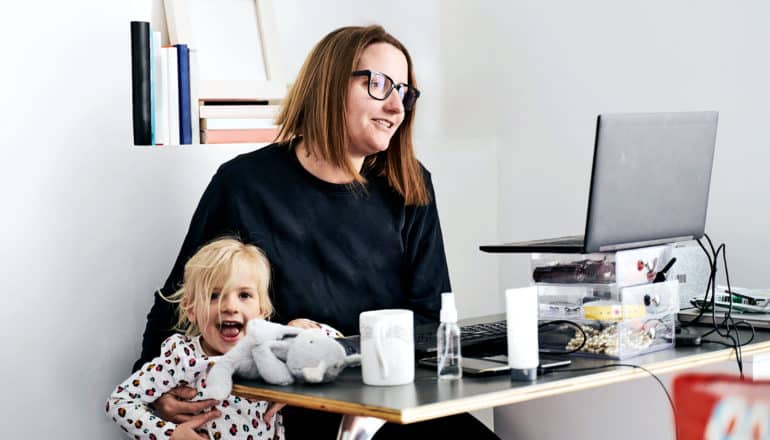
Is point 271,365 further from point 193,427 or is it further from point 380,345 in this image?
point 193,427

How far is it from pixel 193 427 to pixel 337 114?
2.46 ft

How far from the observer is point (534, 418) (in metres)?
2.73

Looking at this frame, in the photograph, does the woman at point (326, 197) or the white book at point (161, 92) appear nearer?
the woman at point (326, 197)

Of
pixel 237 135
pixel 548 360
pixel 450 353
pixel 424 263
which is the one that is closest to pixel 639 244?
pixel 548 360

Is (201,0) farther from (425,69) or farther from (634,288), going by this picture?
(634,288)

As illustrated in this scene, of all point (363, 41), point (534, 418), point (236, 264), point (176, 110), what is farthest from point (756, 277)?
point (176, 110)

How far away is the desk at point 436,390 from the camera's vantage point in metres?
1.36

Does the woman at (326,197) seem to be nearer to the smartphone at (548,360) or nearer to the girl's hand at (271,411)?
the girl's hand at (271,411)

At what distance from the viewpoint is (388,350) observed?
1508 millimetres

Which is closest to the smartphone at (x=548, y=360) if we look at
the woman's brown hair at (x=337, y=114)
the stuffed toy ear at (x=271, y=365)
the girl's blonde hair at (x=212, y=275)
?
the stuffed toy ear at (x=271, y=365)

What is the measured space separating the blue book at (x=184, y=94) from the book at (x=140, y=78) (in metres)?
0.09

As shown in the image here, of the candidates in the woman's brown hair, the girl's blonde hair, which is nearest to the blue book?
the woman's brown hair

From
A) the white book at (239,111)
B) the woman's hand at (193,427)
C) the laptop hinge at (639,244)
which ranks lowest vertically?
the woman's hand at (193,427)

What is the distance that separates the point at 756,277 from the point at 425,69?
52.1 inches
